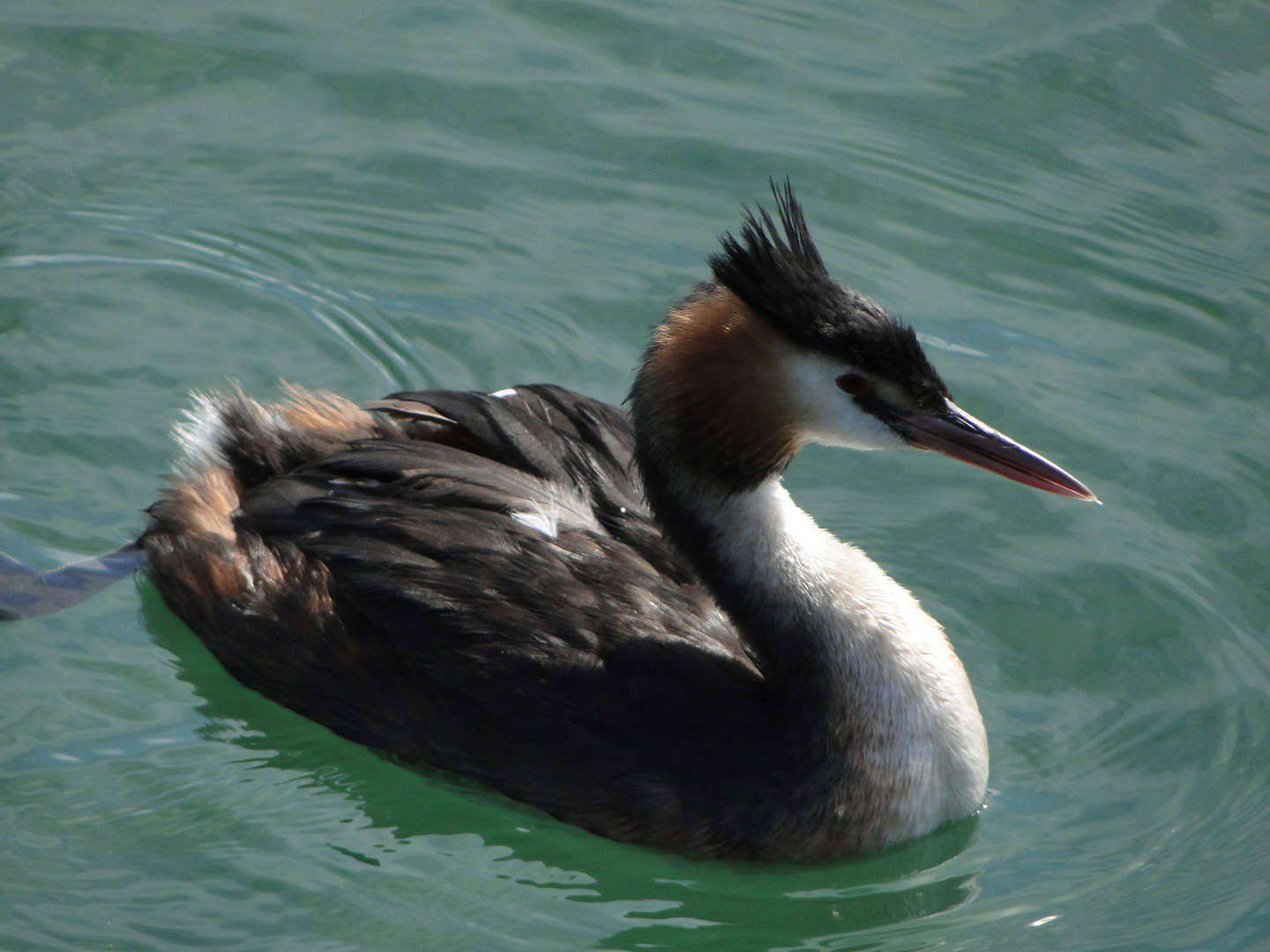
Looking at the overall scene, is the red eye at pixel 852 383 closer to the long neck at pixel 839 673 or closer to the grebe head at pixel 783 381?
the grebe head at pixel 783 381

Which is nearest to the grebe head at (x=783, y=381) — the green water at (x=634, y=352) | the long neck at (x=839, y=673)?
the long neck at (x=839, y=673)

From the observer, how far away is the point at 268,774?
4.37 metres

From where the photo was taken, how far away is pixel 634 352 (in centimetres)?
605

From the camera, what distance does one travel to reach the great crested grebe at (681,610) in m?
4.04

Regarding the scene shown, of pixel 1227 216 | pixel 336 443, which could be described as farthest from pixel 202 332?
pixel 1227 216

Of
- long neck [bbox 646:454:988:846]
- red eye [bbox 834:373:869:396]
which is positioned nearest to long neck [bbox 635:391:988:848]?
long neck [bbox 646:454:988:846]

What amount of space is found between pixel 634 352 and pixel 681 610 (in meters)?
1.90

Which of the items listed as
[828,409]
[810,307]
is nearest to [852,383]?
[828,409]

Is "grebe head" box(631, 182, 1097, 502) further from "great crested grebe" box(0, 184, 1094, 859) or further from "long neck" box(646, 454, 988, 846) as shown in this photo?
"long neck" box(646, 454, 988, 846)

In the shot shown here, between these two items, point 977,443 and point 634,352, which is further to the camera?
point 634,352

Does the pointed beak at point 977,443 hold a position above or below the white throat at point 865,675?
above

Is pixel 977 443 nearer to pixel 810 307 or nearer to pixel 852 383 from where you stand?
pixel 852 383

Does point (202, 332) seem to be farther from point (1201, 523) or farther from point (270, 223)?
point (1201, 523)

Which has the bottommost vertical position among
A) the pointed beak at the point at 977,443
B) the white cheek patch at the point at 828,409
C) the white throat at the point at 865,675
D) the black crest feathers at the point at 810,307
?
the white throat at the point at 865,675
